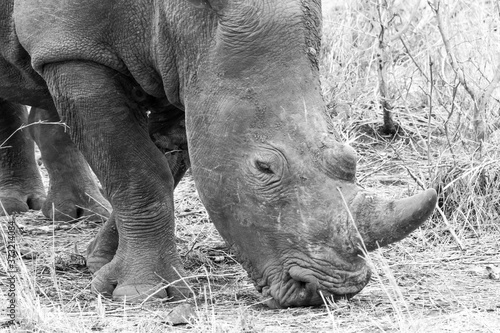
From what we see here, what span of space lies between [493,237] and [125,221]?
221 cm

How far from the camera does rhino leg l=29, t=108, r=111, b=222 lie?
23.5ft

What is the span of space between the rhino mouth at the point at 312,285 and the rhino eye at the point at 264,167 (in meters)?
0.42

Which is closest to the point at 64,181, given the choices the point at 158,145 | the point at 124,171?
the point at 158,145

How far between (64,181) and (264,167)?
2.83 metres

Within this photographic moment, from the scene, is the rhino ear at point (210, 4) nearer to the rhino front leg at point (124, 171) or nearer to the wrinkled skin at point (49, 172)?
the rhino front leg at point (124, 171)

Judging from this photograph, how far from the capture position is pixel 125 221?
213 inches

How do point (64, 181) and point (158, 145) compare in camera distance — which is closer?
point (158, 145)

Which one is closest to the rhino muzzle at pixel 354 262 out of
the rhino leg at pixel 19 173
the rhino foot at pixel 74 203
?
the rhino foot at pixel 74 203

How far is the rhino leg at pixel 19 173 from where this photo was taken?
24.2ft

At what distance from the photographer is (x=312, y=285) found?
183 inches

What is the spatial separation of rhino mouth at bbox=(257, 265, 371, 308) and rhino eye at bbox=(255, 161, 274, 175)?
419 mm

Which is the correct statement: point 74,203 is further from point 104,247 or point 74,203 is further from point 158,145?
point 158,145

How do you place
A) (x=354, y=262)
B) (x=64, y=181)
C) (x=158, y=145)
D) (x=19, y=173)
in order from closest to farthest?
(x=354, y=262), (x=158, y=145), (x=64, y=181), (x=19, y=173)

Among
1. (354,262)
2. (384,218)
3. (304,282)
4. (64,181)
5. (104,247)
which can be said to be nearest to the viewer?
(384,218)
